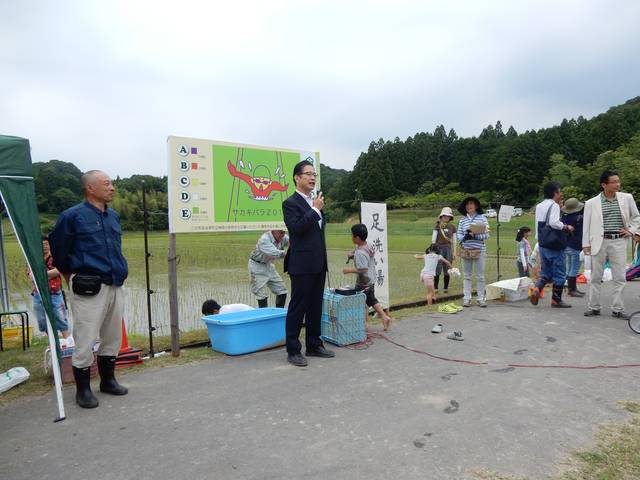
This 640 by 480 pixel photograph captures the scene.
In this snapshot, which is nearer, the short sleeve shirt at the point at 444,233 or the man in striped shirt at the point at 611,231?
the man in striped shirt at the point at 611,231

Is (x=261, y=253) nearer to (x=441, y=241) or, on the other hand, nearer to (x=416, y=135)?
(x=441, y=241)

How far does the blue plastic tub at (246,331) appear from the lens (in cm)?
448

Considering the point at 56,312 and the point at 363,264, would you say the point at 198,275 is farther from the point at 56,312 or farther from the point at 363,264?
the point at 363,264

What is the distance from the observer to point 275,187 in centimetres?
532

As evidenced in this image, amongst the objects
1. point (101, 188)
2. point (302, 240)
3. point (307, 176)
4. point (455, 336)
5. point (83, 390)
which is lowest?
point (455, 336)

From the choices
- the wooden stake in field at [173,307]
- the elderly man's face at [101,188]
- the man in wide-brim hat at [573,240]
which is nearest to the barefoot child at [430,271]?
the man in wide-brim hat at [573,240]

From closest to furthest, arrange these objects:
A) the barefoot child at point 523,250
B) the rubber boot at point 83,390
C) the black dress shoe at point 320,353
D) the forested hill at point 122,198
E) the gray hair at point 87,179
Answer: the rubber boot at point 83,390, the gray hair at point 87,179, the black dress shoe at point 320,353, the forested hill at point 122,198, the barefoot child at point 523,250

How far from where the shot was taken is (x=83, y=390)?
3.28 m

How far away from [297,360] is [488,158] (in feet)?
252

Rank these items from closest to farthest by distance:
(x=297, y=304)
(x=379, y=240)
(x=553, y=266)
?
(x=297, y=304) → (x=379, y=240) → (x=553, y=266)

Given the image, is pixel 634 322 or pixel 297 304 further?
pixel 634 322

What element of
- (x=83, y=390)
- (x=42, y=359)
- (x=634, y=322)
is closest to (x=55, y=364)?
(x=83, y=390)

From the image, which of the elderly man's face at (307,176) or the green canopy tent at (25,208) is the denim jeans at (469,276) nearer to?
the elderly man's face at (307,176)

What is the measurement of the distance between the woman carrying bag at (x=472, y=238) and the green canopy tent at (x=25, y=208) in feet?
18.5
